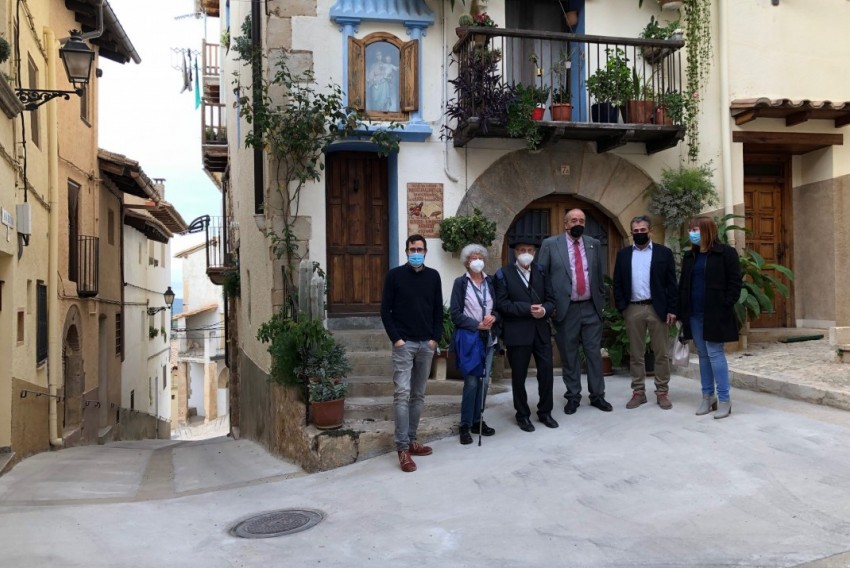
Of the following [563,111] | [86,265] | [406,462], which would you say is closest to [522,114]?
[563,111]

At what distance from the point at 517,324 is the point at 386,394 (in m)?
1.85

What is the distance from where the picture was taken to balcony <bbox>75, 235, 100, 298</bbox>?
12.6 m

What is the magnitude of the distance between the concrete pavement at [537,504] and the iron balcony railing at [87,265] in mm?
6389

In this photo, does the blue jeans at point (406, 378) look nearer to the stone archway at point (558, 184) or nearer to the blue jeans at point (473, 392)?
the blue jeans at point (473, 392)

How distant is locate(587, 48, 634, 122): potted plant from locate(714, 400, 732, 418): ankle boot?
3.73m

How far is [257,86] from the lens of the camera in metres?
8.24

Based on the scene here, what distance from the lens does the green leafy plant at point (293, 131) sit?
25.8 ft

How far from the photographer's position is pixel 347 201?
8867 millimetres

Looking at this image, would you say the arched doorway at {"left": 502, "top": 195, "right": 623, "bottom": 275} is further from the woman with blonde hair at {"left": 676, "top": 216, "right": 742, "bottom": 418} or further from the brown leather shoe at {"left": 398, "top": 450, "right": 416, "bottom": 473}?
the brown leather shoe at {"left": 398, "top": 450, "right": 416, "bottom": 473}

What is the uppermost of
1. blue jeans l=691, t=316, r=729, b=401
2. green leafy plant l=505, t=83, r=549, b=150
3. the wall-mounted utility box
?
green leafy plant l=505, t=83, r=549, b=150

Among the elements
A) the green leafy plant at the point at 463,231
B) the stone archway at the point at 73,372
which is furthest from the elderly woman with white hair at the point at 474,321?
the stone archway at the point at 73,372

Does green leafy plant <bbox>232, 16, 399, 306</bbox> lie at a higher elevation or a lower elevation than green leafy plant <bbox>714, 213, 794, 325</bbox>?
higher

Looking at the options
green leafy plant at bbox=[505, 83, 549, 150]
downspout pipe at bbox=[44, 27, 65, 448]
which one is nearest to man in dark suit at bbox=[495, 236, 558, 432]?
green leafy plant at bbox=[505, 83, 549, 150]

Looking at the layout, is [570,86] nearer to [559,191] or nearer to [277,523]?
[559,191]
